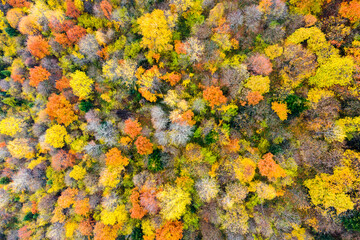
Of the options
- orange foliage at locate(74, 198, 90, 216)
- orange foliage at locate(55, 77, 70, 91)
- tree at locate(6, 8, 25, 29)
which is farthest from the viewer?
tree at locate(6, 8, 25, 29)

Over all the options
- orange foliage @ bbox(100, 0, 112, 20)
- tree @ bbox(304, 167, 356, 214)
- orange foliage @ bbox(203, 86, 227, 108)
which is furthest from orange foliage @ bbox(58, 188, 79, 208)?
tree @ bbox(304, 167, 356, 214)

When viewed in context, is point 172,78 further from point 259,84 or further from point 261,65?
point 261,65

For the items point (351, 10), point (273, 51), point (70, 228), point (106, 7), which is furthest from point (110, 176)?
point (351, 10)

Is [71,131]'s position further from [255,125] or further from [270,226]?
[270,226]

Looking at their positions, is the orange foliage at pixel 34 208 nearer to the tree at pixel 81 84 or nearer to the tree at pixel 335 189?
the tree at pixel 81 84

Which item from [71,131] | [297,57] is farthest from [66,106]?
[297,57]

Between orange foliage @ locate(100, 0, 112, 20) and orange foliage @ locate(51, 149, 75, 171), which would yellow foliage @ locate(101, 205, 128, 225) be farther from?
orange foliage @ locate(100, 0, 112, 20)

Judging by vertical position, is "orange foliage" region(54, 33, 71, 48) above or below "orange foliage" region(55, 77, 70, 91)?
above
